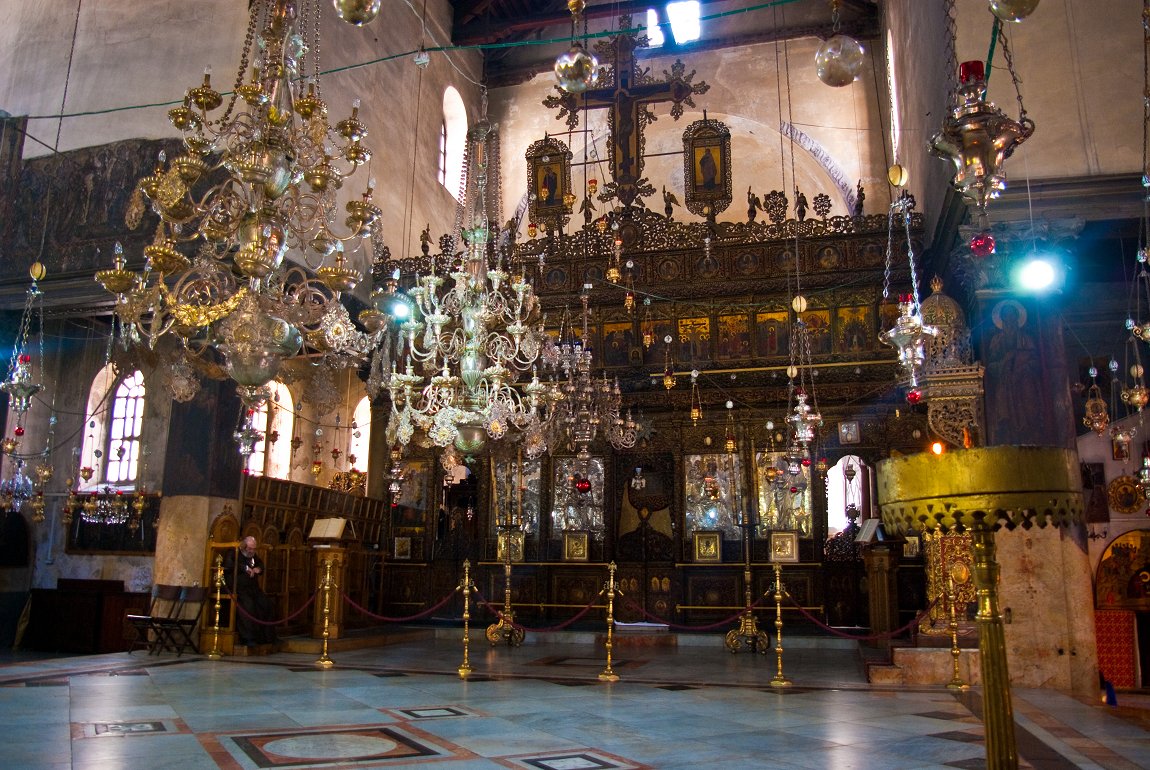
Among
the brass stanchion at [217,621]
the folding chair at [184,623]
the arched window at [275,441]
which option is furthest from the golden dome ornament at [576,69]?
the arched window at [275,441]

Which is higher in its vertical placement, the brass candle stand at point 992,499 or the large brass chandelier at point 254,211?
the large brass chandelier at point 254,211

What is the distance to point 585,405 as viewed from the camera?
11.7m

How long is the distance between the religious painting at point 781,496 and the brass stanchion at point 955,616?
15.3 ft

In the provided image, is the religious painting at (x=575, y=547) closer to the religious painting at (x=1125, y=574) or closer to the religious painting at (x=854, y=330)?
the religious painting at (x=854, y=330)

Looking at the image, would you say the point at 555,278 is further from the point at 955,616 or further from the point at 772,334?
the point at 955,616

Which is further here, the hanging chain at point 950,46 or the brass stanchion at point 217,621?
the brass stanchion at point 217,621

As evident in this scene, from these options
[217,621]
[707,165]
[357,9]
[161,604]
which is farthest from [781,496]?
[357,9]

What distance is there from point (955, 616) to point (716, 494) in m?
5.96

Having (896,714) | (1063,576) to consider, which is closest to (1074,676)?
(1063,576)

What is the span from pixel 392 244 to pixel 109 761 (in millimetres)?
12634

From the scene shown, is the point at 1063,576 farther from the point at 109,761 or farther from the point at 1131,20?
the point at 109,761

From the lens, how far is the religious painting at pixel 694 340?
1442cm

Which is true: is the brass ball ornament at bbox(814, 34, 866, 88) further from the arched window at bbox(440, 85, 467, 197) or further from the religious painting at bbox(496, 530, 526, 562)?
the arched window at bbox(440, 85, 467, 197)

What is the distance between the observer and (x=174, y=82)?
12086 millimetres
